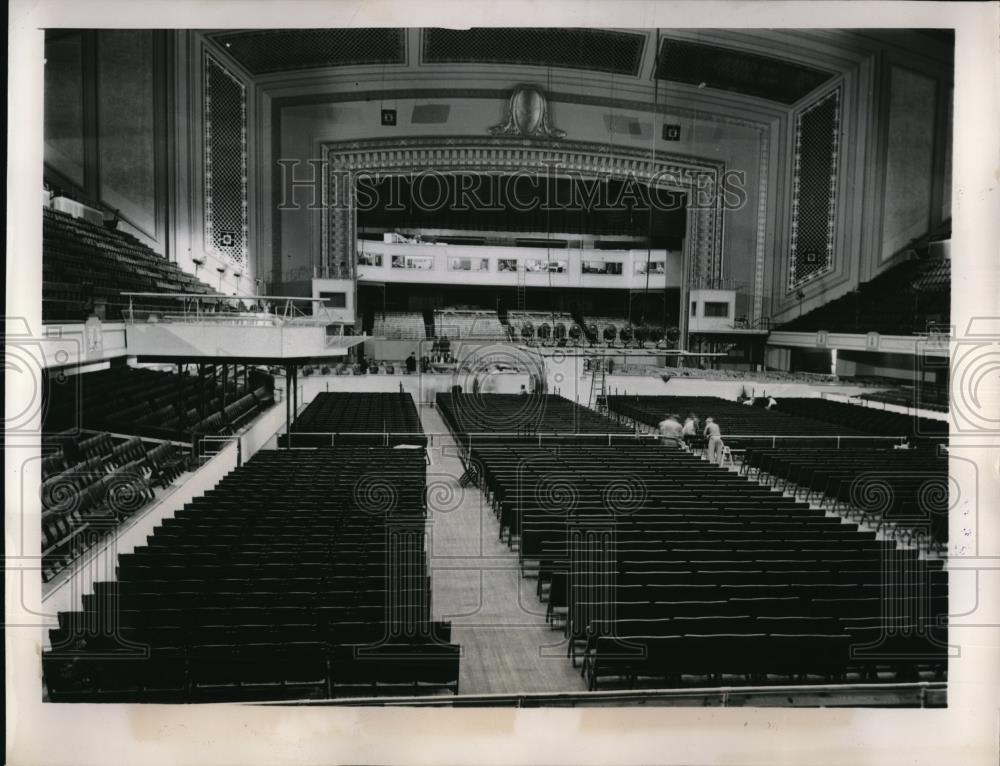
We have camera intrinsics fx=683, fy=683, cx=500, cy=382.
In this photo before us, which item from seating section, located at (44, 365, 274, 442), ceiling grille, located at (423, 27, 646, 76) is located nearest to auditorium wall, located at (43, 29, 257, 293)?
seating section, located at (44, 365, 274, 442)

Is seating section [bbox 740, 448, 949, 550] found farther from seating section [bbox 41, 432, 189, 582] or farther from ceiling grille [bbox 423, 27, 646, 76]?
ceiling grille [bbox 423, 27, 646, 76]

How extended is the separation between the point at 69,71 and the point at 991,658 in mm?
6994

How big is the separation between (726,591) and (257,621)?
310 cm

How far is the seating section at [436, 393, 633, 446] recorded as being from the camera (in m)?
10.8

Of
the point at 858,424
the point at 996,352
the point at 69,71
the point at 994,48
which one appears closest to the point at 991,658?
the point at 996,352

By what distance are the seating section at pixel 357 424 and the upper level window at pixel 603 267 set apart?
14726mm

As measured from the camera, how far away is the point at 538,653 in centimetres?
455

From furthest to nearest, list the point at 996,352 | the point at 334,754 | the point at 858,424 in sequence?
the point at 858,424 → the point at 996,352 → the point at 334,754

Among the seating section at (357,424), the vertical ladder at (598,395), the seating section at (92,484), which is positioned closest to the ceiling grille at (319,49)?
the seating section at (357,424)

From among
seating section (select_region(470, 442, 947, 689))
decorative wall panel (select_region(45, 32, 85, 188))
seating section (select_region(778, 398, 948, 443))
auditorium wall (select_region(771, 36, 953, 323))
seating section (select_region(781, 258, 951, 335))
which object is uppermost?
auditorium wall (select_region(771, 36, 953, 323))

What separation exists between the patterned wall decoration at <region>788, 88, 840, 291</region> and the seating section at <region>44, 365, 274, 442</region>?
12308 mm

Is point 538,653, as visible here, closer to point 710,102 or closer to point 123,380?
point 123,380

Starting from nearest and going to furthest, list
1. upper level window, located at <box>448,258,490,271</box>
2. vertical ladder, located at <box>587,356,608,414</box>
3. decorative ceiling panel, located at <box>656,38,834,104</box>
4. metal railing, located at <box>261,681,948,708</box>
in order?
metal railing, located at <box>261,681,948,708</box>, decorative ceiling panel, located at <box>656,38,834,104</box>, vertical ladder, located at <box>587,356,608,414</box>, upper level window, located at <box>448,258,490,271</box>

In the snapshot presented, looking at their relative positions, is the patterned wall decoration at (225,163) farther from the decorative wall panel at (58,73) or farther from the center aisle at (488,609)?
the center aisle at (488,609)
